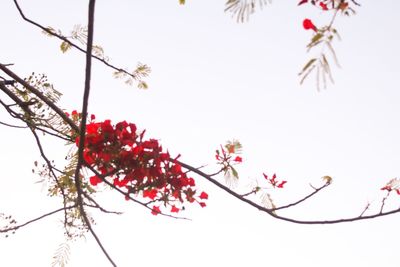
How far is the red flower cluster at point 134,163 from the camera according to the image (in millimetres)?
2566

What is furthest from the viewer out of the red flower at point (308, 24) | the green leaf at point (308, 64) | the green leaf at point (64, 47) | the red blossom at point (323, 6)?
the green leaf at point (64, 47)

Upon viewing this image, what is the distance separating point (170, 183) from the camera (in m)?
2.62

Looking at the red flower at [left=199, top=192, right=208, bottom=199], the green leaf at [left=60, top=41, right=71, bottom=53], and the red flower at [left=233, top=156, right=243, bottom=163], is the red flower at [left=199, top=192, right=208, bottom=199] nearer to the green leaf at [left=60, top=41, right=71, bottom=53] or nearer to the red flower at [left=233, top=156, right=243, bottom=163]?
the red flower at [left=233, top=156, right=243, bottom=163]

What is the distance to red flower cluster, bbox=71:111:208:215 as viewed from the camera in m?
2.57

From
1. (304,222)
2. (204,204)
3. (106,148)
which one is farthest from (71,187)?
(304,222)

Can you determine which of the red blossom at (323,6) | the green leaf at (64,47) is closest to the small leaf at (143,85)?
the green leaf at (64,47)

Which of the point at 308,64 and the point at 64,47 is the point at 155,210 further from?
the point at 64,47

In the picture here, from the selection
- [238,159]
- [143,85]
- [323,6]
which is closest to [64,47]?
[143,85]

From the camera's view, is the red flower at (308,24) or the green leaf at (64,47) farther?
the green leaf at (64,47)

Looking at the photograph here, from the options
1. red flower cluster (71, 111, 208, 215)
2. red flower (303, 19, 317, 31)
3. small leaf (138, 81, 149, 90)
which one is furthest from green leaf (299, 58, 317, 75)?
small leaf (138, 81, 149, 90)

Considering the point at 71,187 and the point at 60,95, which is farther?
the point at 71,187

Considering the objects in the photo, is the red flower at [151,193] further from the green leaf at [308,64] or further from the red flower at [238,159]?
the green leaf at [308,64]

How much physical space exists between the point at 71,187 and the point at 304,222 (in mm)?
2407

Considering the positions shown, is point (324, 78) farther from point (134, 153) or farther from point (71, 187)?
point (71, 187)
